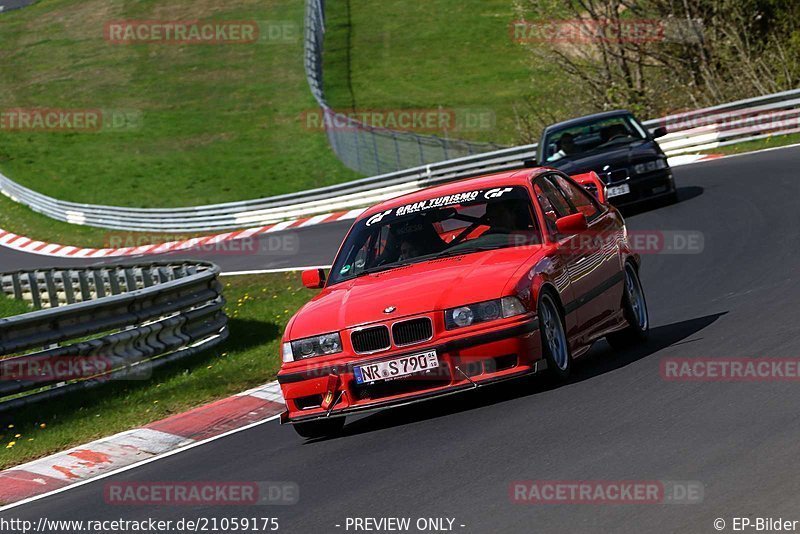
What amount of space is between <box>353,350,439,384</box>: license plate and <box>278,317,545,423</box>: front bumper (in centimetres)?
3

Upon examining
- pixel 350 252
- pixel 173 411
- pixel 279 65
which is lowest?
pixel 173 411

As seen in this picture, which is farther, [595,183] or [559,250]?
[595,183]

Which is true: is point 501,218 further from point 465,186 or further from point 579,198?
point 579,198

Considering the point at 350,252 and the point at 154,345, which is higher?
the point at 350,252

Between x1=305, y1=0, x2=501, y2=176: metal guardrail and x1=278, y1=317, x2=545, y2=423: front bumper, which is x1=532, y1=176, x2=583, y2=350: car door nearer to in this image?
x1=278, y1=317, x2=545, y2=423: front bumper

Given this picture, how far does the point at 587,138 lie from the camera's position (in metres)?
19.3

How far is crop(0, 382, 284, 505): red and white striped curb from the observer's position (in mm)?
8773

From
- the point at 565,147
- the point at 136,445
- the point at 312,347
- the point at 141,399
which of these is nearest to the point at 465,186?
the point at 312,347

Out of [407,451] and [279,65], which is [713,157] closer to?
[407,451]

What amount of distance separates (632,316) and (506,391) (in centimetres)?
165

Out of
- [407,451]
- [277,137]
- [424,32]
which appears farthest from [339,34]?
[407,451]

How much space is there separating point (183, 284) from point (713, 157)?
13716 millimetres

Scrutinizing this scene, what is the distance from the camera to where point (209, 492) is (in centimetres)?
739

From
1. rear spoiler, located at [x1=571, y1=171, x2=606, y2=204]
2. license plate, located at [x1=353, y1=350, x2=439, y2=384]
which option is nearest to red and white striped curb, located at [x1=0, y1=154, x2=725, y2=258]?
rear spoiler, located at [x1=571, y1=171, x2=606, y2=204]
